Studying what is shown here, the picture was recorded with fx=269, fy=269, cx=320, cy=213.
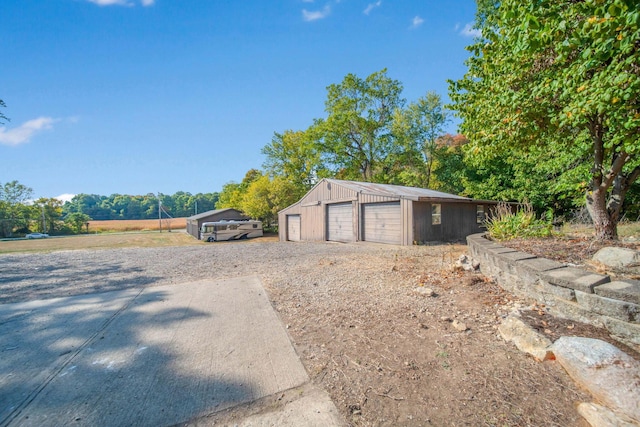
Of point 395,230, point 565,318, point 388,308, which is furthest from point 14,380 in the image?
point 395,230

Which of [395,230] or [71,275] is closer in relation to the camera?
[71,275]

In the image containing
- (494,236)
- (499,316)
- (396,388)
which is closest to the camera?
(396,388)

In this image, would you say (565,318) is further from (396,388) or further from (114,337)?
(114,337)

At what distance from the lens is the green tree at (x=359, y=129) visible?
23.9m

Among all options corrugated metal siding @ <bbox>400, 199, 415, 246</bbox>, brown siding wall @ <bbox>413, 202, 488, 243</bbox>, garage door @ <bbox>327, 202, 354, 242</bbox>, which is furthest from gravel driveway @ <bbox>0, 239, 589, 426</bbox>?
garage door @ <bbox>327, 202, 354, 242</bbox>

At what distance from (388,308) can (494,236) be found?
13.4 feet

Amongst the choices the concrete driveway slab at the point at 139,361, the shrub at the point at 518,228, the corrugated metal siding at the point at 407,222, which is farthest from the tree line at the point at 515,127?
the concrete driveway slab at the point at 139,361

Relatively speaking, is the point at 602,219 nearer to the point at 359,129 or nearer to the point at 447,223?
the point at 447,223

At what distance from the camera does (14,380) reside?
2.17 m

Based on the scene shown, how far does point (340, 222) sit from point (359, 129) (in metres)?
13.1

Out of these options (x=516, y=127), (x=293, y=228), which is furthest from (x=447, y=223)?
(x=293, y=228)

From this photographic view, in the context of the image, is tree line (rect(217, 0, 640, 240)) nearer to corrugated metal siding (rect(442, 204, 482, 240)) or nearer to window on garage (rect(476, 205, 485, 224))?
window on garage (rect(476, 205, 485, 224))

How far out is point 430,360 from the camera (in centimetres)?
222

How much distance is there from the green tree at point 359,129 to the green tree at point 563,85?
1792 cm
